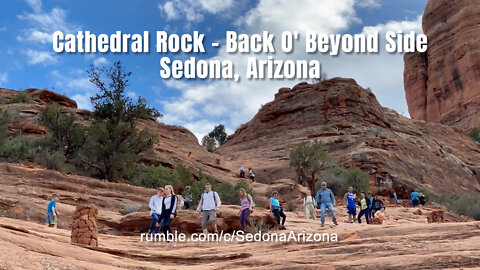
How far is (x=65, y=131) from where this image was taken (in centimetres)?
2633

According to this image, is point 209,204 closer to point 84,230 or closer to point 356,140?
point 84,230

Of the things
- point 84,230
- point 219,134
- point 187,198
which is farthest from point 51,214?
point 219,134

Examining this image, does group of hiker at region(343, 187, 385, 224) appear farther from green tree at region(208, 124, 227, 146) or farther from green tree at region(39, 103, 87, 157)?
green tree at region(208, 124, 227, 146)

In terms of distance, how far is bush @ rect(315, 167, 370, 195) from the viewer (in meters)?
30.2

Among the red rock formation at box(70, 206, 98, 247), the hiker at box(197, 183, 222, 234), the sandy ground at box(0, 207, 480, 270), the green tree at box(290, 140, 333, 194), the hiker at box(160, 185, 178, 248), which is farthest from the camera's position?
the green tree at box(290, 140, 333, 194)

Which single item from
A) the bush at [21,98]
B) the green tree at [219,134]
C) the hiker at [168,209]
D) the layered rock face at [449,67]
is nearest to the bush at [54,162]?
the hiker at [168,209]

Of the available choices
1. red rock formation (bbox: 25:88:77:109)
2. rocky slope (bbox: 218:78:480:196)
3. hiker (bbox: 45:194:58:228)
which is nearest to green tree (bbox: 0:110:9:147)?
hiker (bbox: 45:194:58:228)

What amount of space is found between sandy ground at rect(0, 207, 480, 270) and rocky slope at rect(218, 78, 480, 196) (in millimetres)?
25824

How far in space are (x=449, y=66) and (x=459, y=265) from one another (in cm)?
7833

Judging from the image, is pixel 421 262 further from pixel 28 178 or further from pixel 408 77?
pixel 408 77

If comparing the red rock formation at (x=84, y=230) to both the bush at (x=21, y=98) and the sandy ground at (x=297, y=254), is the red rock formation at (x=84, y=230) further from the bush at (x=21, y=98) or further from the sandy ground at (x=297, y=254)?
the bush at (x=21, y=98)

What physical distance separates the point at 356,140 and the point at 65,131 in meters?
24.2

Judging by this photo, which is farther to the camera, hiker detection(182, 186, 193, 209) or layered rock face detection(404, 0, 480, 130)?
layered rock face detection(404, 0, 480, 130)

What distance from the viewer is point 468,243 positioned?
664 centimetres
